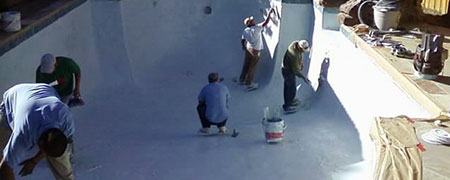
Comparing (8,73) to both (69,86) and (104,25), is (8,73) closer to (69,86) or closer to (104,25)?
(69,86)

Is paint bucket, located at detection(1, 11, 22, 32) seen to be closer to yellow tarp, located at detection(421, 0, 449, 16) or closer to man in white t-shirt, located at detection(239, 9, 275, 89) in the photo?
man in white t-shirt, located at detection(239, 9, 275, 89)

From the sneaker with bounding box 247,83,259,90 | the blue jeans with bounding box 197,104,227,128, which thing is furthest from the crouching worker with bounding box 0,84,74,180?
the sneaker with bounding box 247,83,259,90

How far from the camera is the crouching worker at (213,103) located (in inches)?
291

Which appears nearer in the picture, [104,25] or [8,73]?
[8,73]

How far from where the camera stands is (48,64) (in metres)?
6.21

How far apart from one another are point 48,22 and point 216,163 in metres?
3.58

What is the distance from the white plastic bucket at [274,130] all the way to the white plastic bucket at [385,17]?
2026 mm

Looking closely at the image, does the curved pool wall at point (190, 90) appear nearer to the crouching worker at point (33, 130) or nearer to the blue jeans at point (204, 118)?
the blue jeans at point (204, 118)

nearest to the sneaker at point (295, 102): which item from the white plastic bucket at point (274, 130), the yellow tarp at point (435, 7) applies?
the white plastic bucket at point (274, 130)

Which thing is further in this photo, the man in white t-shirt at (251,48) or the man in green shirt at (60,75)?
the man in white t-shirt at (251,48)

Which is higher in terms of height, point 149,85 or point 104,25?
point 104,25

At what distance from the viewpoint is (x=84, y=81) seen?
31.7ft

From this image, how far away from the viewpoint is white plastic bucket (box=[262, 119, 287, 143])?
698cm

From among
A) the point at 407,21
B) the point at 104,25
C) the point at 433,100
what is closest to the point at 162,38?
the point at 104,25
